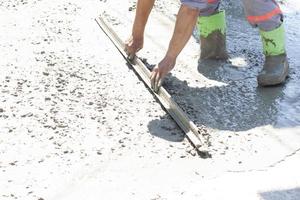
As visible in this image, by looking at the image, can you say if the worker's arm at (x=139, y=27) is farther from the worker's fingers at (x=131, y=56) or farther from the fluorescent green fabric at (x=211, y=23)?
the fluorescent green fabric at (x=211, y=23)

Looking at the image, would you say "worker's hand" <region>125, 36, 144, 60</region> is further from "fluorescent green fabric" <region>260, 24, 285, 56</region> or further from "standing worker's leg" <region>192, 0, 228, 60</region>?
"fluorescent green fabric" <region>260, 24, 285, 56</region>

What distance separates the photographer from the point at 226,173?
300 cm

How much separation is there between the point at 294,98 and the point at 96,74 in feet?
5.19

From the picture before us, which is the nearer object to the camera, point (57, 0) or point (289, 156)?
point (289, 156)

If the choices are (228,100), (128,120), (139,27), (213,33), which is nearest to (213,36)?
(213,33)

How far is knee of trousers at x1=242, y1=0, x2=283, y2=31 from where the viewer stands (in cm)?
391

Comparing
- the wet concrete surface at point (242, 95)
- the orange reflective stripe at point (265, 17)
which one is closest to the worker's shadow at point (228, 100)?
the wet concrete surface at point (242, 95)

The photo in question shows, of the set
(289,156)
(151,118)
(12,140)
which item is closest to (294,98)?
(289,156)

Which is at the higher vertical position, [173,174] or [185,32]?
[185,32]

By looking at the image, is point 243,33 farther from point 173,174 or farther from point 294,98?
point 173,174

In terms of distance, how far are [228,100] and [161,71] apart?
0.57 metres

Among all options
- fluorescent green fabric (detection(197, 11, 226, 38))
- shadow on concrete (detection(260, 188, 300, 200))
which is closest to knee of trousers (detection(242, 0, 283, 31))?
fluorescent green fabric (detection(197, 11, 226, 38))

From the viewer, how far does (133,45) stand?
14.0 ft

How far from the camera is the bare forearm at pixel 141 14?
160 inches
